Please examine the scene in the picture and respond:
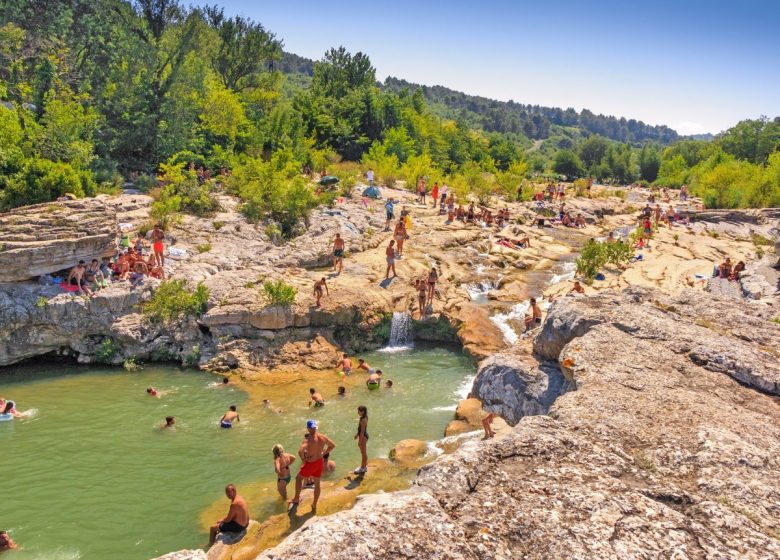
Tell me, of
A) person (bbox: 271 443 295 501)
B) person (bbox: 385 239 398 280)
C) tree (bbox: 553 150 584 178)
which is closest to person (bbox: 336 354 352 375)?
person (bbox: 385 239 398 280)

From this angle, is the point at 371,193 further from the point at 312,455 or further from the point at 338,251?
the point at 312,455

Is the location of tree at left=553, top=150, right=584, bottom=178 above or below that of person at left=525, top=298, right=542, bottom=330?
above

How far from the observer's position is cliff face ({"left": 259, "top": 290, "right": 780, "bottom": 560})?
488 cm

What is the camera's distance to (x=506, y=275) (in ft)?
76.7

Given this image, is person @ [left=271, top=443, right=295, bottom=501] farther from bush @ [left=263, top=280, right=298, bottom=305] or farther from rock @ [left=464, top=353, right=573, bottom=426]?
bush @ [left=263, top=280, right=298, bottom=305]

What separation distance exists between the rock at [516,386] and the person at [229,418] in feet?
19.9

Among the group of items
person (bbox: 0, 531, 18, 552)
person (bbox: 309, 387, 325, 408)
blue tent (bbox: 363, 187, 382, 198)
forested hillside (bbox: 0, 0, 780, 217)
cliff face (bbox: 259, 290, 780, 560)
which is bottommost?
person (bbox: 0, 531, 18, 552)

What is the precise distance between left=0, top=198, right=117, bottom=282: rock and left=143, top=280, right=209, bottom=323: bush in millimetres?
2368

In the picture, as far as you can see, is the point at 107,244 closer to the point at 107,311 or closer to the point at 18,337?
the point at 107,311

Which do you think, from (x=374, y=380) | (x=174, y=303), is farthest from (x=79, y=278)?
(x=374, y=380)

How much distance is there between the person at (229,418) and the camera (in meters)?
12.4

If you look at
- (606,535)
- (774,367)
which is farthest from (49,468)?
(774,367)

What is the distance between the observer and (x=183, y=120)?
2750 cm

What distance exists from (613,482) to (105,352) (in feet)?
48.5
